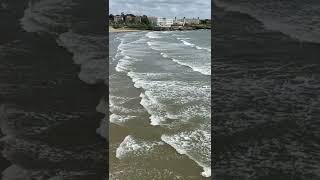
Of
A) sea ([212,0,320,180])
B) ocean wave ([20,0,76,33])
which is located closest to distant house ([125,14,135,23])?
ocean wave ([20,0,76,33])

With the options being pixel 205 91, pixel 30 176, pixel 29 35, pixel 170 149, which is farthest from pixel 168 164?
pixel 205 91

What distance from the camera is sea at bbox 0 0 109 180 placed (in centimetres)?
595

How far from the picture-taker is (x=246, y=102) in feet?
20.2

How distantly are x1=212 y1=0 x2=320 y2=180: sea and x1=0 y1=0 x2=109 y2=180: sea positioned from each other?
4.64 feet

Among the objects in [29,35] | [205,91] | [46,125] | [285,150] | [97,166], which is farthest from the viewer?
[205,91]

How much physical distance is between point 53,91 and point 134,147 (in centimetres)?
162

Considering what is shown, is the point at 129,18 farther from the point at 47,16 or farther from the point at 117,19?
the point at 47,16

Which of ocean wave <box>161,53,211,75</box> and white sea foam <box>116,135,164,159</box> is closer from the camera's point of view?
white sea foam <box>116,135,164,159</box>

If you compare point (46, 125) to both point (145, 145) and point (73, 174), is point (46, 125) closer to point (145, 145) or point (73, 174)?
point (73, 174)

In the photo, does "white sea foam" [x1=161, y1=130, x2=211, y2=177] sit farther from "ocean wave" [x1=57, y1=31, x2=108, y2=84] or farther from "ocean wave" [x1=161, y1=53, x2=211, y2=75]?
"ocean wave" [x1=161, y1=53, x2=211, y2=75]

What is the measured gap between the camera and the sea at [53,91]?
595cm

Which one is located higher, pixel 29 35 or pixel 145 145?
pixel 29 35

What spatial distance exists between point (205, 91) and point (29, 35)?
5958mm

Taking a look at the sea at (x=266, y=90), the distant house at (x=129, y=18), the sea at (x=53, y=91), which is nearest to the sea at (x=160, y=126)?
the sea at (x=53, y=91)
